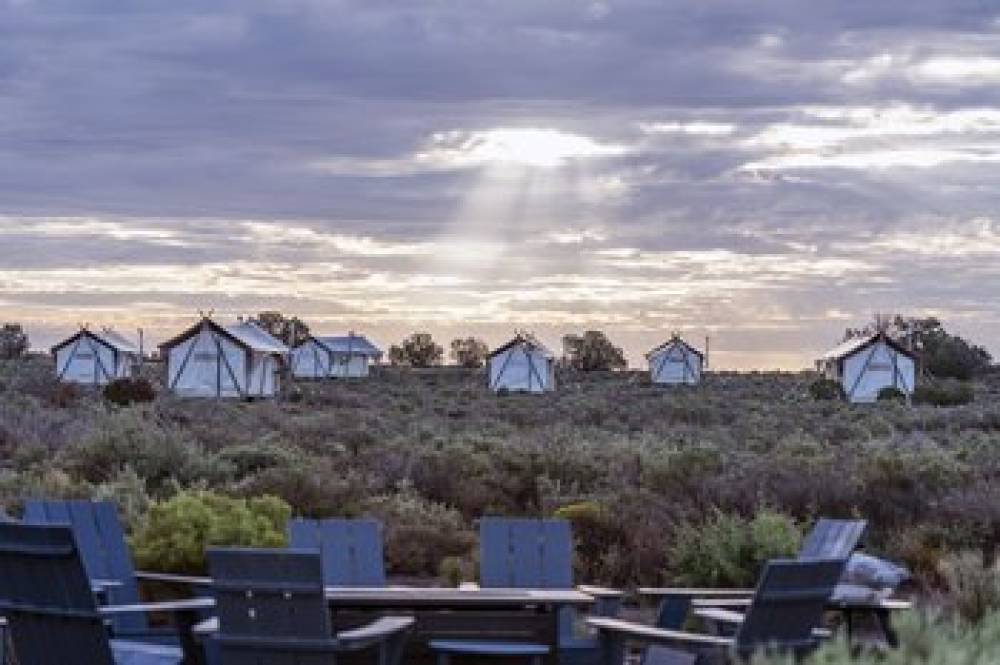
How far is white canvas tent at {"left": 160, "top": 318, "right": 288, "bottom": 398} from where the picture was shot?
58.3m

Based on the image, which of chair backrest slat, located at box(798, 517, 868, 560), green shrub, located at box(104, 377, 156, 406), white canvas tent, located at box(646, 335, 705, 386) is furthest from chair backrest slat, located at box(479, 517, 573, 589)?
white canvas tent, located at box(646, 335, 705, 386)

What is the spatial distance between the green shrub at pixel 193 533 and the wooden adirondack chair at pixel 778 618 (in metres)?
4.33

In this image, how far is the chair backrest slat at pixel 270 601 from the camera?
7992mm

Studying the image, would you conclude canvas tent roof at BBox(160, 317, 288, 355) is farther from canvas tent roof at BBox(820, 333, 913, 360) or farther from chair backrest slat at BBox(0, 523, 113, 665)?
chair backrest slat at BBox(0, 523, 113, 665)

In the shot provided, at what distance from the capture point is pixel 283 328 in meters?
102

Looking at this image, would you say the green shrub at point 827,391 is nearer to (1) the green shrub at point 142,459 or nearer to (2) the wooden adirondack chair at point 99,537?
(1) the green shrub at point 142,459

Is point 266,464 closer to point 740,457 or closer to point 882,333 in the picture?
point 740,457

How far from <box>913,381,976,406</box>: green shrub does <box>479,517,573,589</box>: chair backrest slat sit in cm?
4572

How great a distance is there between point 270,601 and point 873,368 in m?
53.9

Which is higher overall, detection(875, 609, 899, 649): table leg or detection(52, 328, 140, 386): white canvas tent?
detection(52, 328, 140, 386): white canvas tent

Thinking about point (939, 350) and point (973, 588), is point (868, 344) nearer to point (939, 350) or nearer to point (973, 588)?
point (939, 350)

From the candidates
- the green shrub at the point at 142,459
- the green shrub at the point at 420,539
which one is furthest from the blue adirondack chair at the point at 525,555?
the green shrub at the point at 142,459

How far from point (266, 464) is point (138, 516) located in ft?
20.4

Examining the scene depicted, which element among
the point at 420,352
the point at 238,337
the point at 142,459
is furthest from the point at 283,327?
the point at 142,459
